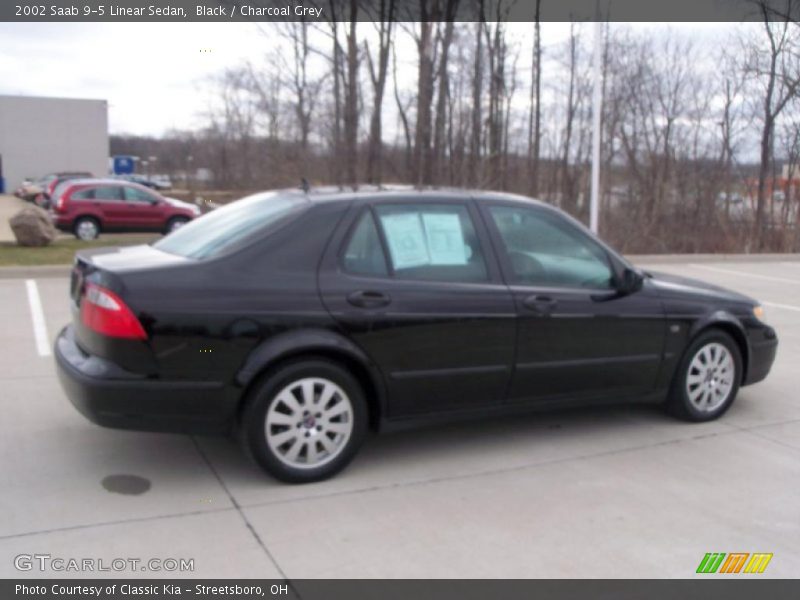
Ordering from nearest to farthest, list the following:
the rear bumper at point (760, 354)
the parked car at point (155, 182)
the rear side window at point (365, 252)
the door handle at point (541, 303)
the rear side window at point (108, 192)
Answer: the rear side window at point (365, 252), the door handle at point (541, 303), the rear bumper at point (760, 354), the rear side window at point (108, 192), the parked car at point (155, 182)

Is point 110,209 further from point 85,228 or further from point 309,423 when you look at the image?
point 309,423

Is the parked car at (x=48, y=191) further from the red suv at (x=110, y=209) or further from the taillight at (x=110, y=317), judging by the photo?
the taillight at (x=110, y=317)

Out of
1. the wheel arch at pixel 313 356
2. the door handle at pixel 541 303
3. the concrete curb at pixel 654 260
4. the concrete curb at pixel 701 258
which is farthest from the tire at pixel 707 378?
the concrete curb at pixel 701 258

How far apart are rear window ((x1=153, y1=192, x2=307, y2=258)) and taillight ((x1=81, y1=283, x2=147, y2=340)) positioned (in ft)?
1.82

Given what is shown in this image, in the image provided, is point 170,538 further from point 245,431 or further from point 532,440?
point 532,440

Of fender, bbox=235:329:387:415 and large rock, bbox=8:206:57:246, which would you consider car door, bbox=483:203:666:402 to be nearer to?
fender, bbox=235:329:387:415


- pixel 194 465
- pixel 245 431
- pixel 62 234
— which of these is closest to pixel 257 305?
pixel 245 431

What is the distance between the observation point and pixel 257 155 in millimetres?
28109

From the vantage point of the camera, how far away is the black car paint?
13.7 ft

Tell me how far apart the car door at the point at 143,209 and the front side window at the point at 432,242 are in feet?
56.9

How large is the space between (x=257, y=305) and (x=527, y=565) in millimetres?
1864

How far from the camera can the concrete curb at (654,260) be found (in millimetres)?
11680

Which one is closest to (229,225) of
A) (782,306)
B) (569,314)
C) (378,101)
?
(569,314)
